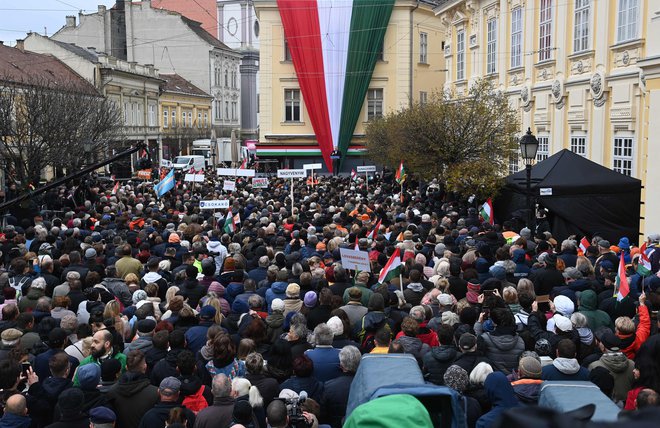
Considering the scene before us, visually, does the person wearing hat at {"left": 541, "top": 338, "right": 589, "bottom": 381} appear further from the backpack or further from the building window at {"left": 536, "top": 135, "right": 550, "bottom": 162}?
the building window at {"left": 536, "top": 135, "right": 550, "bottom": 162}

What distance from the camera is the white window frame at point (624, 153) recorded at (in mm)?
20250

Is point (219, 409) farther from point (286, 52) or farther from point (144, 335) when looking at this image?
point (286, 52)

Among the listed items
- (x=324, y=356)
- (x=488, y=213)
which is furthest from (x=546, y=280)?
(x=488, y=213)

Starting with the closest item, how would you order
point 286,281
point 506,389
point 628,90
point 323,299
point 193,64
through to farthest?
point 506,389 < point 323,299 < point 286,281 < point 628,90 < point 193,64

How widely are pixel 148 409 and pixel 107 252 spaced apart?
790 cm

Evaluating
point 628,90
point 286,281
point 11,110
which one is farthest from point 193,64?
point 286,281

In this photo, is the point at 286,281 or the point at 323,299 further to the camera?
the point at 286,281

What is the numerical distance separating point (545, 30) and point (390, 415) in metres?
24.6

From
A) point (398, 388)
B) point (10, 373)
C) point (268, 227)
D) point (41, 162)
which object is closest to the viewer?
point (398, 388)

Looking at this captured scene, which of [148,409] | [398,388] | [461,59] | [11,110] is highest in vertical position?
[461,59]

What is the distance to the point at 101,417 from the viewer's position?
5945 mm

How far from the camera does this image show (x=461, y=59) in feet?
117

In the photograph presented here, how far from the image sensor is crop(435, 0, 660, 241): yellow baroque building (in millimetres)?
18719

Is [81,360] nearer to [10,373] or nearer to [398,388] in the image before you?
[10,373]
